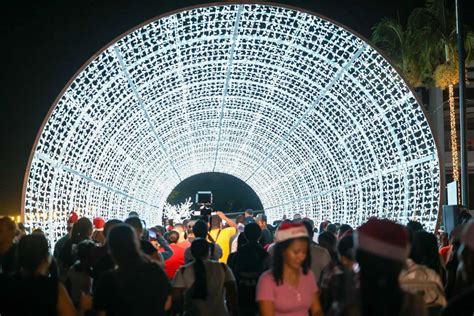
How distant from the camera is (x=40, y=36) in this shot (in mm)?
51281

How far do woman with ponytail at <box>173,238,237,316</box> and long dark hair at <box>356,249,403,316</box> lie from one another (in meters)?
4.75

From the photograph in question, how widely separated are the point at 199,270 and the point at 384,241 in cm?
481

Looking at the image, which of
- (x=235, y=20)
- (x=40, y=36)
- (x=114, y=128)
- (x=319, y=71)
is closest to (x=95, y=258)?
(x=235, y=20)

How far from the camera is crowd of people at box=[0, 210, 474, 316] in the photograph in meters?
5.20

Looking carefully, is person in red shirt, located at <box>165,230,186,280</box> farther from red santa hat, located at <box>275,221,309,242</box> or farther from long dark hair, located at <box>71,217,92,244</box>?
red santa hat, located at <box>275,221,309,242</box>

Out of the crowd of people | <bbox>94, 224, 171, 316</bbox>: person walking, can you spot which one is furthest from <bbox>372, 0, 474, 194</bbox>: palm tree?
<bbox>94, 224, 171, 316</bbox>: person walking

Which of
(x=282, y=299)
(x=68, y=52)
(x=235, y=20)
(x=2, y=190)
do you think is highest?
(x=68, y=52)

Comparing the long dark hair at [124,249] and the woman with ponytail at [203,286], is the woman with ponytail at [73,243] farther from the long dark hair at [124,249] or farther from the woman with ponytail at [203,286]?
the long dark hair at [124,249]

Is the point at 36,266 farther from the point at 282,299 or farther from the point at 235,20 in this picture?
the point at 235,20

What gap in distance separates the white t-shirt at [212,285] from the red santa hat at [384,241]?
15.1 ft

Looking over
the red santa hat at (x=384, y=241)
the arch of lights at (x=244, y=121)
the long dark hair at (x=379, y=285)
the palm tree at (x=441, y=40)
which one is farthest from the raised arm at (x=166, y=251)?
the palm tree at (x=441, y=40)

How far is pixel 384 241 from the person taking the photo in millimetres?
5289

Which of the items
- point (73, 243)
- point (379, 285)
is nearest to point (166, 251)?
point (73, 243)

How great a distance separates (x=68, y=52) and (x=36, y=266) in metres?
41.9
